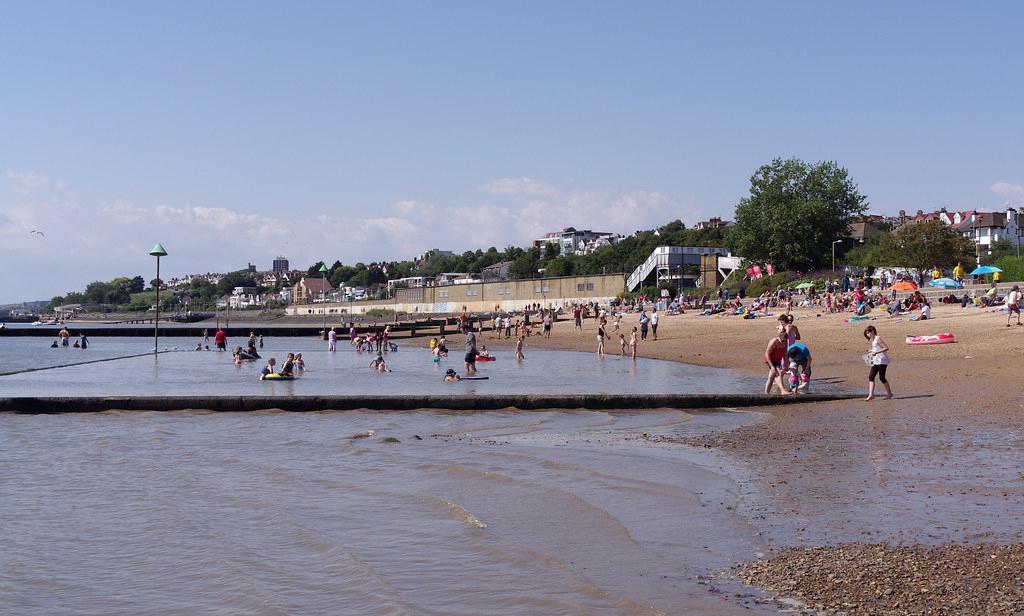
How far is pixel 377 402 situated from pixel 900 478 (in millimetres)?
11496

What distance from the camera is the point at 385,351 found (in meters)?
42.8

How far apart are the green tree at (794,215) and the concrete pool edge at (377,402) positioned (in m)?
62.1

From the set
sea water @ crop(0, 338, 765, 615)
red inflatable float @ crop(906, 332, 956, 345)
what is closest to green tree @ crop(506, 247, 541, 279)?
red inflatable float @ crop(906, 332, 956, 345)

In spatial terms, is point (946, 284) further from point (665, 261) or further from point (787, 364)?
point (665, 261)

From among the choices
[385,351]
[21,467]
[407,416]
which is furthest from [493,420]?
[385,351]

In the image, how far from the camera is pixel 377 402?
18719 millimetres

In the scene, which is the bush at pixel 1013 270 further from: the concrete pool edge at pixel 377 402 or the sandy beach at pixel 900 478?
the concrete pool edge at pixel 377 402

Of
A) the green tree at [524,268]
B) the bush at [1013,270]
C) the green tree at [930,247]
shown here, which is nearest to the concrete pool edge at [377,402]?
the bush at [1013,270]

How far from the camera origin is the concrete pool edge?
17969mm

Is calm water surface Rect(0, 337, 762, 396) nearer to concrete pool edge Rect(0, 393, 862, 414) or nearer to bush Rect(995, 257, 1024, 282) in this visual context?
concrete pool edge Rect(0, 393, 862, 414)

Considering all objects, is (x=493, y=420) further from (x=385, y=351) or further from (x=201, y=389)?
(x=385, y=351)

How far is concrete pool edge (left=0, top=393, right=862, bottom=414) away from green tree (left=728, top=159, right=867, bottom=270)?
204 feet

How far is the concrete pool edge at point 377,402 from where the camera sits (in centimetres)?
1797

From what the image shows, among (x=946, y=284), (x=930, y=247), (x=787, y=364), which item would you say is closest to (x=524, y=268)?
(x=930, y=247)
